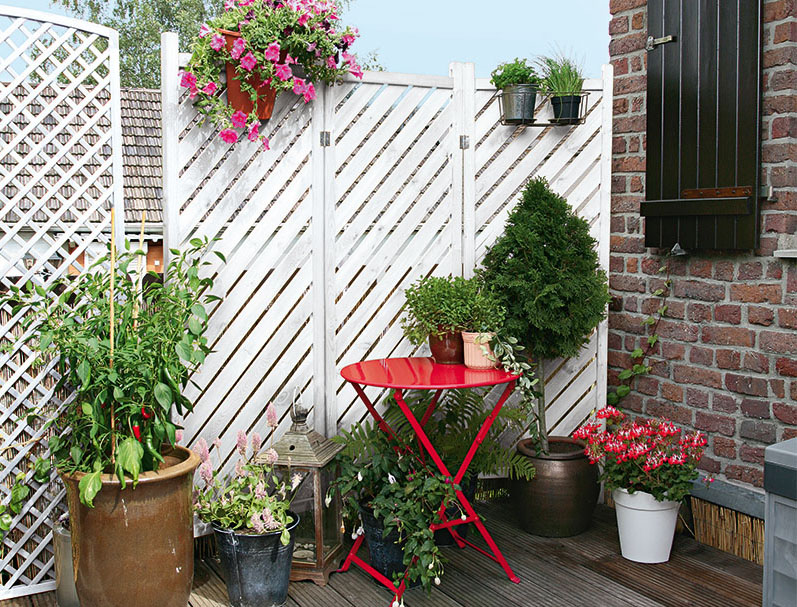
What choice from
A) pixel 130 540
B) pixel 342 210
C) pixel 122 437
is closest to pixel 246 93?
pixel 342 210

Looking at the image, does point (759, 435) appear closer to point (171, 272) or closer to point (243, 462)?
point (243, 462)

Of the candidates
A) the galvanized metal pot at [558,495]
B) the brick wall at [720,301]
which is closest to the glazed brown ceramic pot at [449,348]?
the galvanized metal pot at [558,495]

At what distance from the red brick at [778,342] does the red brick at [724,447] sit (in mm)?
439

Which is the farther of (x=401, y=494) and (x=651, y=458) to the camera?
(x=651, y=458)

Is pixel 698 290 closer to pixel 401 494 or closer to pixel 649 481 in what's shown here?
pixel 649 481

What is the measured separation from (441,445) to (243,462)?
87 cm

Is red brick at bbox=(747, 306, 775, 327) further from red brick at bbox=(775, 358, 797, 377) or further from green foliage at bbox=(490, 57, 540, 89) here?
green foliage at bbox=(490, 57, 540, 89)

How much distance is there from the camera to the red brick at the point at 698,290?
3543mm

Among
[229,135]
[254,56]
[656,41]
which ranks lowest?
[229,135]

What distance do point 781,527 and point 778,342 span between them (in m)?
1.25

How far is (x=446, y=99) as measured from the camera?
3.80 m

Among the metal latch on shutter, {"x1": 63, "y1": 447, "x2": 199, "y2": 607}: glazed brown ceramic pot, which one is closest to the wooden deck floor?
{"x1": 63, "y1": 447, "x2": 199, "y2": 607}: glazed brown ceramic pot

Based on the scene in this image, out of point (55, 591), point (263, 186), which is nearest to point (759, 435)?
point (263, 186)

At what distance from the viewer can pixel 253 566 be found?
298 centimetres
